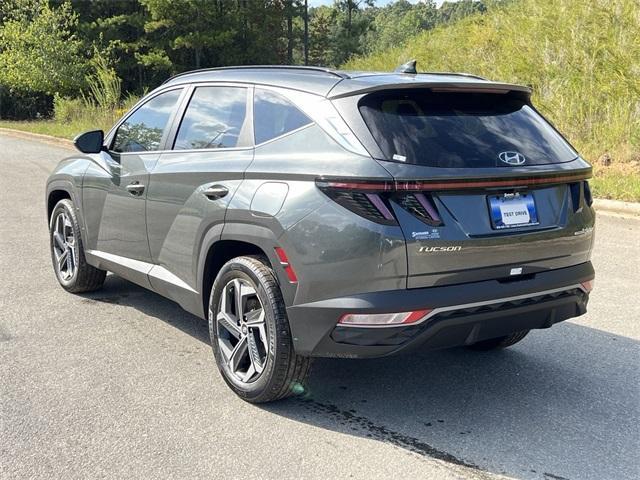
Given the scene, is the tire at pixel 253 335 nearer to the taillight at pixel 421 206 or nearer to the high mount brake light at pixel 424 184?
the high mount brake light at pixel 424 184

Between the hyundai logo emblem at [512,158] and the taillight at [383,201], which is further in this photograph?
the hyundai logo emblem at [512,158]

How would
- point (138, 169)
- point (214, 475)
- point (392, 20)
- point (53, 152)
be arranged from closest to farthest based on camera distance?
point (214, 475) → point (138, 169) → point (53, 152) → point (392, 20)

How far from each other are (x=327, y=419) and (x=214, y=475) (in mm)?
750

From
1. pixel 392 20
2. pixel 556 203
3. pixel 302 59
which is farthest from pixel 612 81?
pixel 392 20

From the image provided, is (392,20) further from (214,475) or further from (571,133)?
(214,475)

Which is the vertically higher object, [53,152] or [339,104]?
[339,104]

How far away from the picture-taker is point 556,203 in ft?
11.3

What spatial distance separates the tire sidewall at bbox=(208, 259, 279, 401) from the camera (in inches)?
133

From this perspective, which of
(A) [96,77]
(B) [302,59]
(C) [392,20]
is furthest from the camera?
(C) [392,20]

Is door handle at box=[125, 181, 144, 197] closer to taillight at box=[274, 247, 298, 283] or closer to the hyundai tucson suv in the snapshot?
the hyundai tucson suv

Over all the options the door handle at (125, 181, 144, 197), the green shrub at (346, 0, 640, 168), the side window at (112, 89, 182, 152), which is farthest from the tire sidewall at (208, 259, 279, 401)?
the green shrub at (346, 0, 640, 168)

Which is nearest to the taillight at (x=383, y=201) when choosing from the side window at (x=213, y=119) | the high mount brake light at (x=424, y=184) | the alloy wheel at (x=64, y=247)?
the high mount brake light at (x=424, y=184)

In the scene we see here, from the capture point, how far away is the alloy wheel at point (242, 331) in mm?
3574

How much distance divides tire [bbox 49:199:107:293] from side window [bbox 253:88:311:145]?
2446 millimetres
